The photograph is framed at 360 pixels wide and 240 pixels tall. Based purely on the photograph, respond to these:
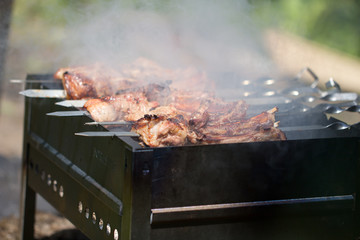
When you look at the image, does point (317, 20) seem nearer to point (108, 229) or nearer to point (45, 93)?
point (45, 93)

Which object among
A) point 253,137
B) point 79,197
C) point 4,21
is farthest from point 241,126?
point 4,21

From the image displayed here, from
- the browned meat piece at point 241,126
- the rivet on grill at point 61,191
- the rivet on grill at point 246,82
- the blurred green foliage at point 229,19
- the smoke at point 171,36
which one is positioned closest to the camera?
the browned meat piece at point 241,126

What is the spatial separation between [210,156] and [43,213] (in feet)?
9.91

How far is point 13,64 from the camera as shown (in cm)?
852

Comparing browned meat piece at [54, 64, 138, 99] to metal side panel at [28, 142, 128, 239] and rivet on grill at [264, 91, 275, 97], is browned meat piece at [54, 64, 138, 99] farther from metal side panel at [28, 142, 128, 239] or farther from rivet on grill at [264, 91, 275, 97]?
rivet on grill at [264, 91, 275, 97]

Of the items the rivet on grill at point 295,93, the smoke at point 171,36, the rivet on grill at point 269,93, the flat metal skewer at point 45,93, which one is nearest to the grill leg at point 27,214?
the flat metal skewer at point 45,93

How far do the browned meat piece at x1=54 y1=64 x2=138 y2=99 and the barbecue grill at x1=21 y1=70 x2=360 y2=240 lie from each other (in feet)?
0.71

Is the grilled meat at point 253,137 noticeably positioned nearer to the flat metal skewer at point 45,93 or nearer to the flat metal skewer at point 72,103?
the flat metal skewer at point 72,103

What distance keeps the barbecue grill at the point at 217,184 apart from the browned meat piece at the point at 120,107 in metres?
0.10

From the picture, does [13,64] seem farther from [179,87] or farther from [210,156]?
[210,156]

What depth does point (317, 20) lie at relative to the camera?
10125 mm

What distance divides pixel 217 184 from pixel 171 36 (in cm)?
363

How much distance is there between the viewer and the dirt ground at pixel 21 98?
5.23m

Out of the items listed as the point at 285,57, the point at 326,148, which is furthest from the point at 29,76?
the point at 285,57
